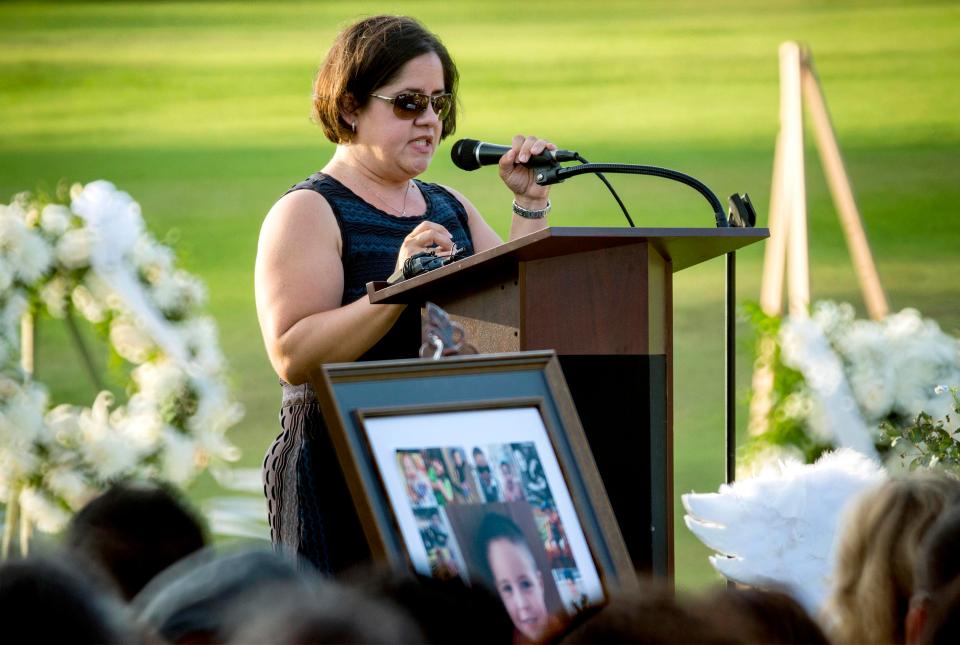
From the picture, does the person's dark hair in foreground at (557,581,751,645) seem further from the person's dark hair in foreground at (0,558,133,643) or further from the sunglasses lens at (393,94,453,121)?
the sunglasses lens at (393,94,453,121)

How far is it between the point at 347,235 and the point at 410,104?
11.2 inches

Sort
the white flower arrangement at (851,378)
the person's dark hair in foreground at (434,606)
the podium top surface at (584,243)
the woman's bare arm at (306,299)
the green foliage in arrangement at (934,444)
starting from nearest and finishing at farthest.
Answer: the person's dark hair in foreground at (434,606) → the podium top surface at (584,243) → the woman's bare arm at (306,299) → the green foliage in arrangement at (934,444) → the white flower arrangement at (851,378)

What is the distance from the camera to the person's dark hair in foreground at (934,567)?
4.26ft

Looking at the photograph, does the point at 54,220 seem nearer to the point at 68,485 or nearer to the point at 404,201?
the point at 68,485

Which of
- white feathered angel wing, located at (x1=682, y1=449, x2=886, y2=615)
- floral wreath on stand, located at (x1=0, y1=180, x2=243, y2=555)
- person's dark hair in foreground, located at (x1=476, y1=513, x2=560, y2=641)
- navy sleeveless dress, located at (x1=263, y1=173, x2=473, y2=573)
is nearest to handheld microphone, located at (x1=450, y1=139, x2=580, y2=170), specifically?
navy sleeveless dress, located at (x1=263, y1=173, x2=473, y2=573)

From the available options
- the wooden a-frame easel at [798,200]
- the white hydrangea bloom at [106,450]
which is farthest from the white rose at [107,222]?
the wooden a-frame easel at [798,200]

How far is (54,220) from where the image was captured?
4152 mm

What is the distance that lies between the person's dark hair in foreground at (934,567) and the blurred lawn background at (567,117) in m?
3.52

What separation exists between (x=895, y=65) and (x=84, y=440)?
3425 mm

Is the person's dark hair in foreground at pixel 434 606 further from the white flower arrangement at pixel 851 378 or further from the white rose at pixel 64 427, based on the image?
the white rose at pixel 64 427

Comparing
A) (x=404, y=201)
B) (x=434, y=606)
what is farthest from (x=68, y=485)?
(x=434, y=606)

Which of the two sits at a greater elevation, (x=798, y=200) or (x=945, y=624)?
(x=945, y=624)

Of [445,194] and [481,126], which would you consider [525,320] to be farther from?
[481,126]

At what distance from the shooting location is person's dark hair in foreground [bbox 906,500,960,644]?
130cm
